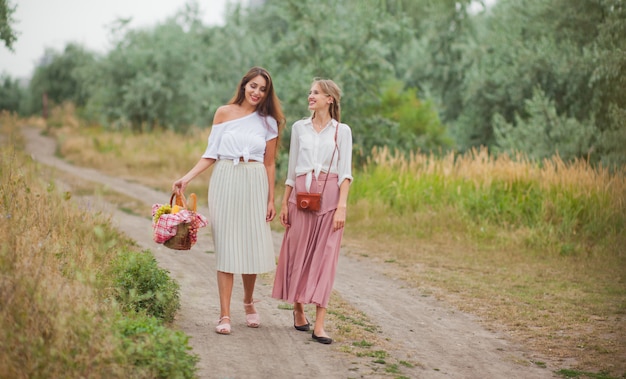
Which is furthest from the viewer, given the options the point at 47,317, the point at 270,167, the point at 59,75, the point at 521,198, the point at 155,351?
the point at 59,75

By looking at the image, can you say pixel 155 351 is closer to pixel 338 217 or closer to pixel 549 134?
pixel 338 217

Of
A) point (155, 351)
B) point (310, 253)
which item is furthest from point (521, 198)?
point (155, 351)

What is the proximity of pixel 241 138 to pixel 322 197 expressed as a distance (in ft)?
2.69

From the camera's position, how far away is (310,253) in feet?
20.7

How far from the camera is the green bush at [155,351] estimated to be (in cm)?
468

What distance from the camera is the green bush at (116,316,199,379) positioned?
4.68 m

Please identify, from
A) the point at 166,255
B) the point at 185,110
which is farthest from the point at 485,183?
the point at 185,110

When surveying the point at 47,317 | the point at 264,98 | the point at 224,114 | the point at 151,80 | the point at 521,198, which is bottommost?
the point at 47,317

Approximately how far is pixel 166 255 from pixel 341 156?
14.6 ft

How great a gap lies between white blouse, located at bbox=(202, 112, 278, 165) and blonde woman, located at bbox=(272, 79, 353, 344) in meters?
0.26

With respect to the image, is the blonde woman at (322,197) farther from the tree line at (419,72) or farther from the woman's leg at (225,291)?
the tree line at (419,72)

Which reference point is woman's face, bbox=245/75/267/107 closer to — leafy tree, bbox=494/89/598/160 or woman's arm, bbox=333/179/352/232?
woman's arm, bbox=333/179/352/232

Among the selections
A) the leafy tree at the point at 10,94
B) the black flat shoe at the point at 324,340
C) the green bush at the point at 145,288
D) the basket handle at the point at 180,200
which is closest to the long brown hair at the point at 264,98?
the basket handle at the point at 180,200

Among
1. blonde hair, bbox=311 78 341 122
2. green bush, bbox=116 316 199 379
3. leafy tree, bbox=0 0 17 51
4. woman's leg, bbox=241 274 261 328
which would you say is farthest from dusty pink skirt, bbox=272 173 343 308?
leafy tree, bbox=0 0 17 51
